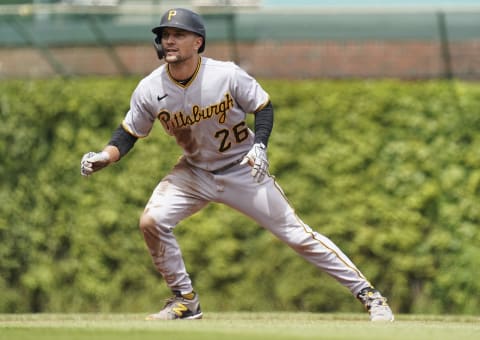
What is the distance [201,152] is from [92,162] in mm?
872

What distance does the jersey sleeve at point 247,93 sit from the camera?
826cm

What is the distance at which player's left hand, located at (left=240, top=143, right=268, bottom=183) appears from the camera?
7.83 metres

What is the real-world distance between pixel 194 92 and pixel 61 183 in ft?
13.2

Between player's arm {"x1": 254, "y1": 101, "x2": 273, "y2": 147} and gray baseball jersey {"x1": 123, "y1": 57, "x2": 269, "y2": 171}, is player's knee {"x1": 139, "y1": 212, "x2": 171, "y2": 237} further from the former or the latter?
player's arm {"x1": 254, "y1": 101, "x2": 273, "y2": 147}

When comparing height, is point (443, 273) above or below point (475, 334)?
below

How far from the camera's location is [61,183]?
11883 mm

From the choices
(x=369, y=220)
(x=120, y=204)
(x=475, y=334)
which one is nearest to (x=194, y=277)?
(x=120, y=204)

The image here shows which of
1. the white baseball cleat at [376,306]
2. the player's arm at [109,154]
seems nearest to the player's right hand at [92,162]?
the player's arm at [109,154]

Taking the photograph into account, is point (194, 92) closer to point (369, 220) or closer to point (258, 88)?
point (258, 88)

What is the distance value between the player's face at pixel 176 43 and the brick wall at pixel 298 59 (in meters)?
4.09

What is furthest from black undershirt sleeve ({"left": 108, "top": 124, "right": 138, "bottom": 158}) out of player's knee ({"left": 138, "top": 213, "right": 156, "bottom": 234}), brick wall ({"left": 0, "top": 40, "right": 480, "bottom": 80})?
brick wall ({"left": 0, "top": 40, "right": 480, "bottom": 80})

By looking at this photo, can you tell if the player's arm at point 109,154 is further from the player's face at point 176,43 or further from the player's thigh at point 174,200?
the player's face at point 176,43

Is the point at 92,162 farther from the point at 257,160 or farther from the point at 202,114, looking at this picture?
the point at 257,160

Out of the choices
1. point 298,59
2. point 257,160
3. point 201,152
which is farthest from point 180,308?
point 298,59
